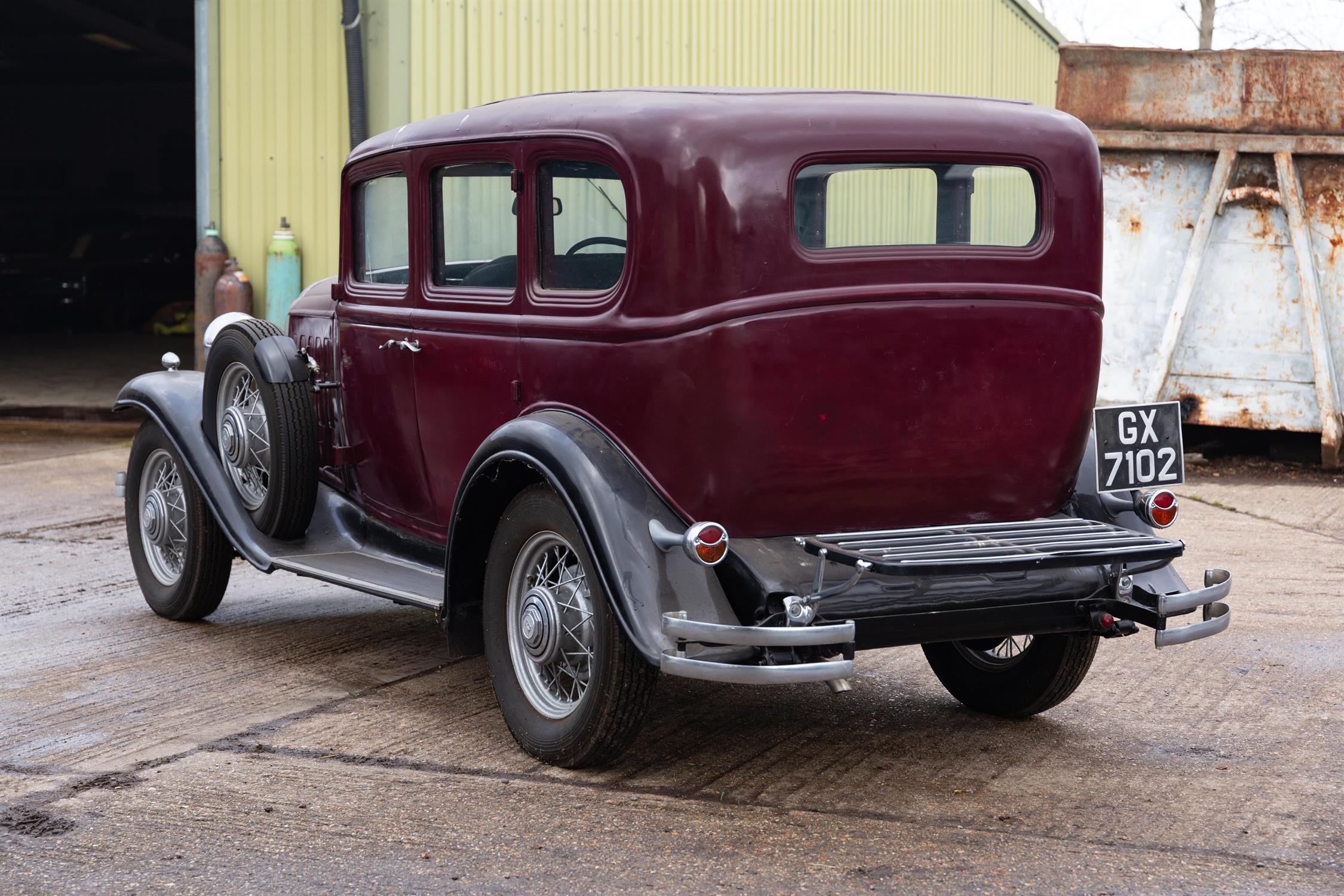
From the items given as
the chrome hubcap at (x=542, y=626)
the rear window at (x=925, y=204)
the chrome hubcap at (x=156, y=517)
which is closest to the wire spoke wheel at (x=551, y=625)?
the chrome hubcap at (x=542, y=626)

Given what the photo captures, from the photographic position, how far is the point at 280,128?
1108 centimetres

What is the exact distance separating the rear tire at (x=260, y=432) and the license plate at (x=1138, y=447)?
8.83 ft

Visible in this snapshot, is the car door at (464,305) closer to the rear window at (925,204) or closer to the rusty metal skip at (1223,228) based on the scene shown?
the rear window at (925,204)

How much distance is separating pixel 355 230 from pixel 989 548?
8.86 feet

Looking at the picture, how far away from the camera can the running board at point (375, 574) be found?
4688 millimetres

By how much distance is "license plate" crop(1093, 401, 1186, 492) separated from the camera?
433 cm

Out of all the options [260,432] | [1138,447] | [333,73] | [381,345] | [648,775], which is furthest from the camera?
[333,73]

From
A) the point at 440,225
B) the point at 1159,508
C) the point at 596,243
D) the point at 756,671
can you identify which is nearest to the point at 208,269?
the point at 440,225

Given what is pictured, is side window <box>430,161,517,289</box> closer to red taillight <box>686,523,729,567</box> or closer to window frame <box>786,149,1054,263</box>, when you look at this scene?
window frame <box>786,149,1054,263</box>

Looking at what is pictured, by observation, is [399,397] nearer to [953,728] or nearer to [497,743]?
[497,743]

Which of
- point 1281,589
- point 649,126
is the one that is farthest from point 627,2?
point 649,126

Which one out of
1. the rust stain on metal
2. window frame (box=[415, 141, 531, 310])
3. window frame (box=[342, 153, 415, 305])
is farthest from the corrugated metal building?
window frame (box=[415, 141, 531, 310])

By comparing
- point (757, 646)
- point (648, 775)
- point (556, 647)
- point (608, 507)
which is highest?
point (608, 507)

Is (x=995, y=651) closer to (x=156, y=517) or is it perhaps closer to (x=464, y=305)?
(x=464, y=305)
